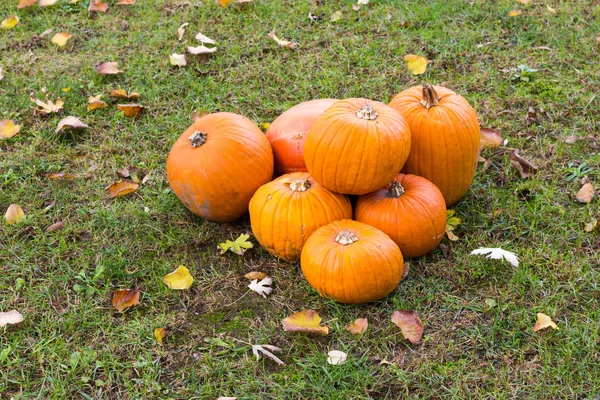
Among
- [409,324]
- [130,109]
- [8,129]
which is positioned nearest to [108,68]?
[130,109]

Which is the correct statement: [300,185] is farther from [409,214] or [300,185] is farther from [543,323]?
[543,323]

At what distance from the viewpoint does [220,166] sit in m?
3.24

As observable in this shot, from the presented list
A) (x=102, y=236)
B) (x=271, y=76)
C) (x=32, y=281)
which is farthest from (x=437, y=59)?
A: (x=32, y=281)

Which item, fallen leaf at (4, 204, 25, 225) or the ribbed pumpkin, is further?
fallen leaf at (4, 204, 25, 225)

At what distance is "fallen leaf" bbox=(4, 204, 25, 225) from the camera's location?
11.9 ft

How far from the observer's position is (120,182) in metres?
3.86

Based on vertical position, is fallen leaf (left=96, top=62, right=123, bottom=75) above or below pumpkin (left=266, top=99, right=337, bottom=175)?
below

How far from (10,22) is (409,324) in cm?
465

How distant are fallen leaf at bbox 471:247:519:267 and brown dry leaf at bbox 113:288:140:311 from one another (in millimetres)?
1706

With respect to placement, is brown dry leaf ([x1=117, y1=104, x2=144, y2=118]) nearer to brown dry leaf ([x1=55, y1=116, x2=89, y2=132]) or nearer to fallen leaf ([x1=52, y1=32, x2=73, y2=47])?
brown dry leaf ([x1=55, y1=116, x2=89, y2=132])

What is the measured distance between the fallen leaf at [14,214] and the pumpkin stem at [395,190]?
2.14m

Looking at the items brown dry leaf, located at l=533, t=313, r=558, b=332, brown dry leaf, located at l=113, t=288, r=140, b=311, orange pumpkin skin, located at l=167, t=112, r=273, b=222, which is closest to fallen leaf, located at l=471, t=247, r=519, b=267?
brown dry leaf, located at l=533, t=313, r=558, b=332

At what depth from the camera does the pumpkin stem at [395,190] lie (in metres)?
3.11

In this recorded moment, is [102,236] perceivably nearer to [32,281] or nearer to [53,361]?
[32,281]
